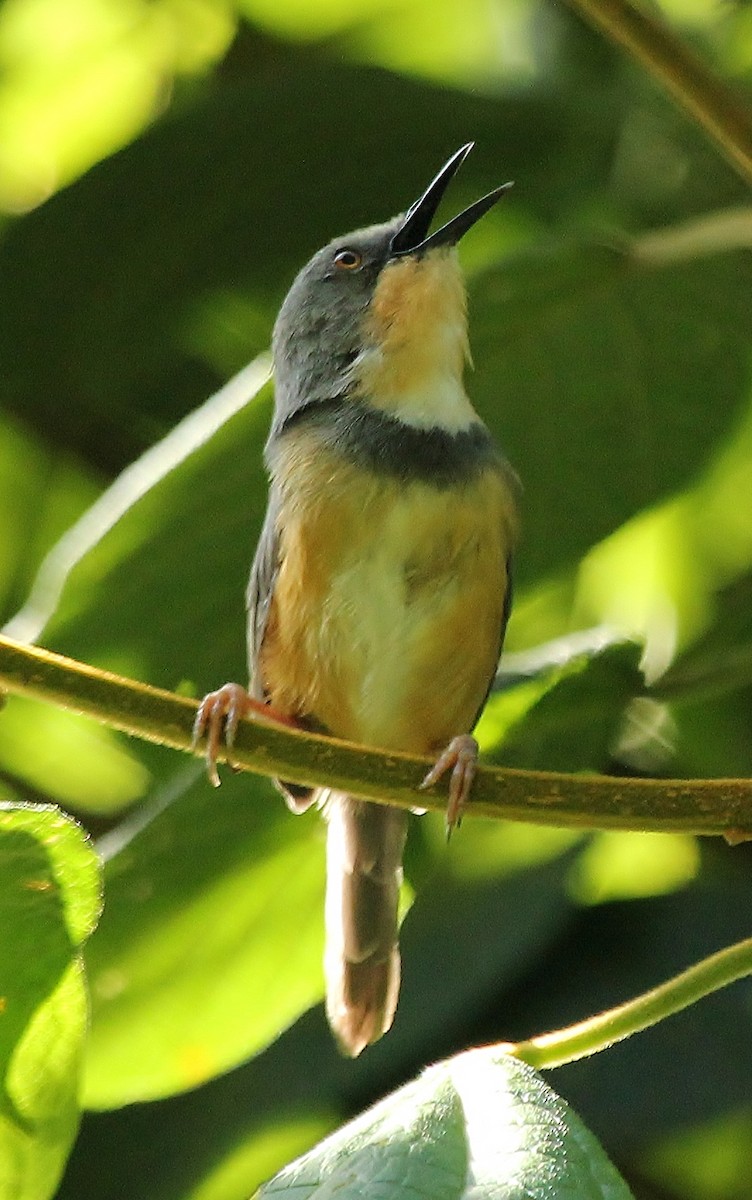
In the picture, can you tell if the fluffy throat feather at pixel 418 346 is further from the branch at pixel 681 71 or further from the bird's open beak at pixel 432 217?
the branch at pixel 681 71

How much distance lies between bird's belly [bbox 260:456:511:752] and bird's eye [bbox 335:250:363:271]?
0.69m

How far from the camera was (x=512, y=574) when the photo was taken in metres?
2.96

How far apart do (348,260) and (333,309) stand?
111 mm

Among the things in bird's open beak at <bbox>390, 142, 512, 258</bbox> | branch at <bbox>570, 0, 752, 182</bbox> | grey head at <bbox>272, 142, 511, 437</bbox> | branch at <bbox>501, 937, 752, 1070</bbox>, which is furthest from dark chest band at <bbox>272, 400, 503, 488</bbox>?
branch at <bbox>501, 937, 752, 1070</bbox>

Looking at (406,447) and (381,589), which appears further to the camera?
(406,447)

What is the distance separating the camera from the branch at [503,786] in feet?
5.65

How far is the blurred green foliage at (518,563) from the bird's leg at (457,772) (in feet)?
0.49

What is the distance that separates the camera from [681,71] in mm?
2225

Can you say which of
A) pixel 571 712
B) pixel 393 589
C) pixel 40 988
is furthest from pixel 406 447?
pixel 40 988

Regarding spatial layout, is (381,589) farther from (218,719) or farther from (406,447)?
(218,719)

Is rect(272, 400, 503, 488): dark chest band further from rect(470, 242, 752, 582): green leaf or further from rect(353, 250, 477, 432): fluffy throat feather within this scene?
rect(470, 242, 752, 582): green leaf

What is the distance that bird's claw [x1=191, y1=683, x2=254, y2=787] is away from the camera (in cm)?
175

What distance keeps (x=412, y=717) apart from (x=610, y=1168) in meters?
1.55

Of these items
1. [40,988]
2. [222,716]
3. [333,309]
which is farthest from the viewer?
[333,309]
